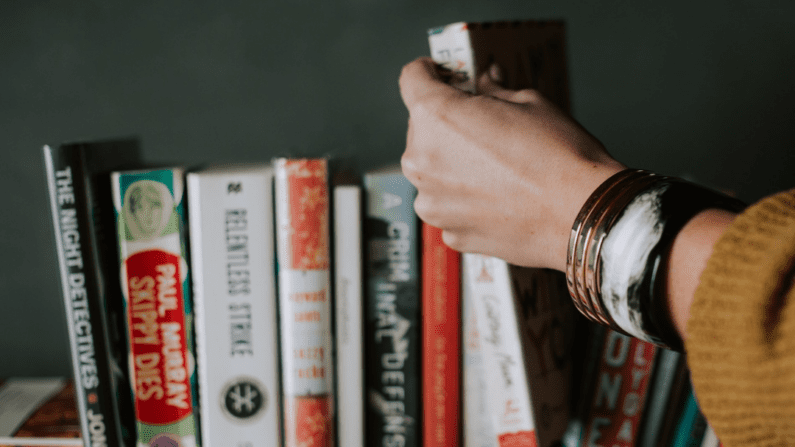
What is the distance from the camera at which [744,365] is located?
28 cm

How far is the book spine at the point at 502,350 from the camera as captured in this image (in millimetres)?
530

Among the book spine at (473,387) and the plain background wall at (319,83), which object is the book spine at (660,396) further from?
the plain background wall at (319,83)

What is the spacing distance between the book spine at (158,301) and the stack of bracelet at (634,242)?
16.2 inches

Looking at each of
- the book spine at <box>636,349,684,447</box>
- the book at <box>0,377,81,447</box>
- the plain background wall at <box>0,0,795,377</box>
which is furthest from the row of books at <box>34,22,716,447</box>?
the plain background wall at <box>0,0,795,377</box>

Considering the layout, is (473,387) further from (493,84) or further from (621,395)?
(493,84)

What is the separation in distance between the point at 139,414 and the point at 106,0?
58cm

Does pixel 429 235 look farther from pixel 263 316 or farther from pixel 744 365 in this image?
pixel 744 365

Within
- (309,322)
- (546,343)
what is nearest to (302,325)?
(309,322)

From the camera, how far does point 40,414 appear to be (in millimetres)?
680

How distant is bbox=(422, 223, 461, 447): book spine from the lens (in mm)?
576

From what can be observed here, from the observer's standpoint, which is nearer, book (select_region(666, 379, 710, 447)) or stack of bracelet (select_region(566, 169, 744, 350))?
stack of bracelet (select_region(566, 169, 744, 350))

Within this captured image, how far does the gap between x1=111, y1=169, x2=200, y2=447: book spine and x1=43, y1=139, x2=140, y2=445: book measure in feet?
0.06

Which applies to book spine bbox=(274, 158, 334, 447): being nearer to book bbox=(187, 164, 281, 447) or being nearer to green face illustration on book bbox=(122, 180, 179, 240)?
book bbox=(187, 164, 281, 447)

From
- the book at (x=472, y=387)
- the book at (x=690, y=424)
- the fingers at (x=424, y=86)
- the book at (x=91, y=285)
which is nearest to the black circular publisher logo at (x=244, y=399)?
the book at (x=91, y=285)
